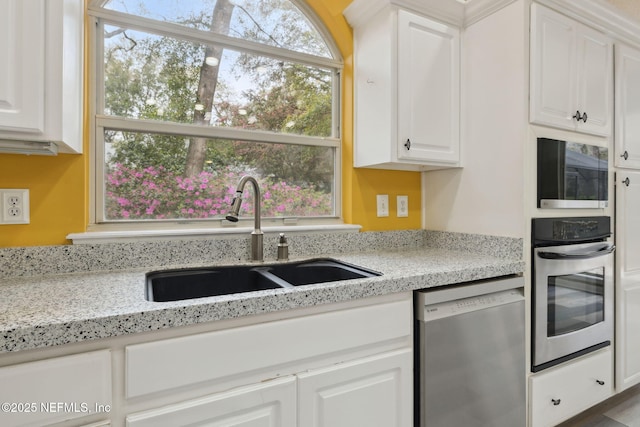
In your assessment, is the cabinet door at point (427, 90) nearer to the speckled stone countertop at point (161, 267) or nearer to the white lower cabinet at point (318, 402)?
the speckled stone countertop at point (161, 267)

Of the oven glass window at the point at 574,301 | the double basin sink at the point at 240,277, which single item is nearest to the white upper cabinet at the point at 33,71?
the double basin sink at the point at 240,277

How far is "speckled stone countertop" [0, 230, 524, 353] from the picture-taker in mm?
789

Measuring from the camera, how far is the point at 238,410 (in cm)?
93

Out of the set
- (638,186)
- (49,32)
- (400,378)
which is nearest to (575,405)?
(400,378)

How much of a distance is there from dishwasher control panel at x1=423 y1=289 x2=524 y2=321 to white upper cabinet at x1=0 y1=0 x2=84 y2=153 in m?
1.36

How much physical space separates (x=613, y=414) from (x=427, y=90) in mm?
2130

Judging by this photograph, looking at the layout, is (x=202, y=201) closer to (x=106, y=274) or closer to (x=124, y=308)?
(x=106, y=274)

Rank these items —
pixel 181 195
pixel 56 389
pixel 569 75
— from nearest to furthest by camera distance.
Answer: pixel 56 389 < pixel 181 195 < pixel 569 75

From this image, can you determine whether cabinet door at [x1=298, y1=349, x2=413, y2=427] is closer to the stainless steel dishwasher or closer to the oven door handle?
the stainless steel dishwasher

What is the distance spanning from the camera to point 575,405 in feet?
5.56

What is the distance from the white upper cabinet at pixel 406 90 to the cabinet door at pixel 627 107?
0.93 m

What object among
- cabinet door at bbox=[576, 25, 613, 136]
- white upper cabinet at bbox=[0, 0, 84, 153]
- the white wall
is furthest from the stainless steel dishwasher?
white upper cabinet at bbox=[0, 0, 84, 153]

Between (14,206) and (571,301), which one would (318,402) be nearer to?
(14,206)

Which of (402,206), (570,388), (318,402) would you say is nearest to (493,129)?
(402,206)
